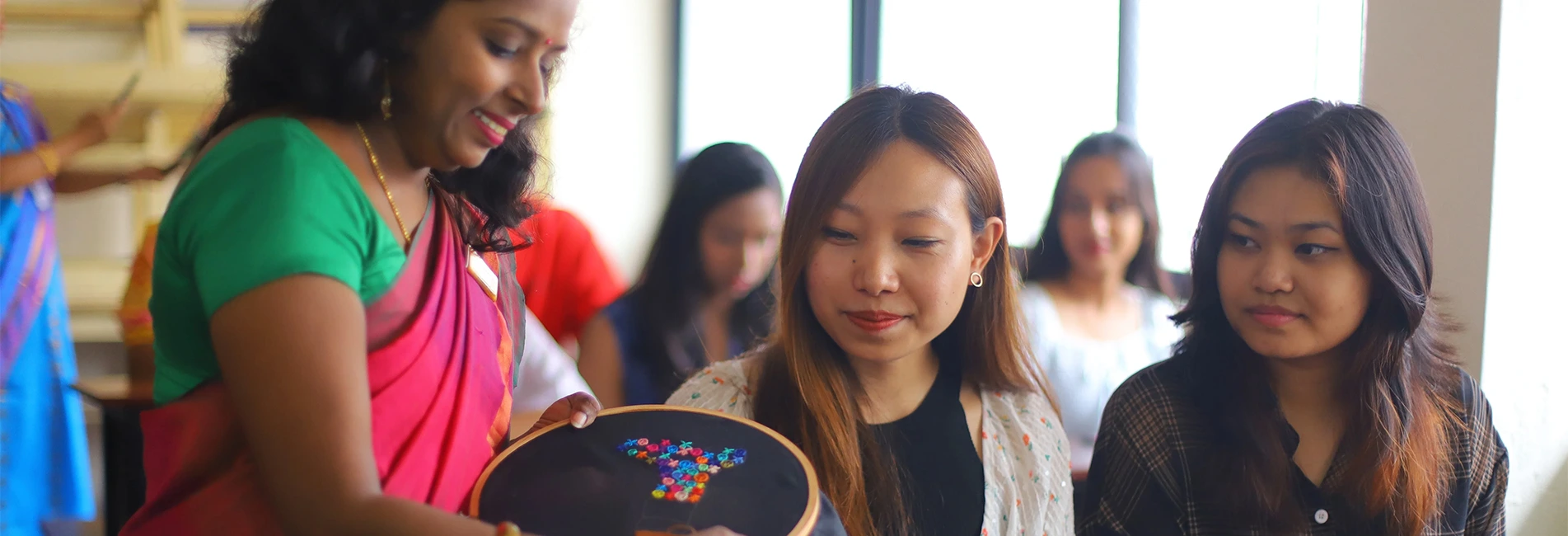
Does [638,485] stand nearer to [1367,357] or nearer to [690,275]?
[1367,357]

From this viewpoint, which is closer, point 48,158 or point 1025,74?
point 48,158

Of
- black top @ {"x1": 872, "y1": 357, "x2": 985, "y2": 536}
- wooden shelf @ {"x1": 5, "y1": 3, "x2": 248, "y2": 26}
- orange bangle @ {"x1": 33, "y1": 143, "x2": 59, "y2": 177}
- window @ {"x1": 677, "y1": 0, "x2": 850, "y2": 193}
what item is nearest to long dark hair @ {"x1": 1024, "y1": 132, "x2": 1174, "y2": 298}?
black top @ {"x1": 872, "y1": 357, "x2": 985, "y2": 536}

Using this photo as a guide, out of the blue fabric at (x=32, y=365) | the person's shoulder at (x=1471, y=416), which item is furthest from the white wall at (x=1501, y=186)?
the blue fabric at (x=32, y=365)

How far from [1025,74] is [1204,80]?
0.69 metres

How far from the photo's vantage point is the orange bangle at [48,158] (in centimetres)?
194

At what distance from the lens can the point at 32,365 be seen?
2045 millimetres

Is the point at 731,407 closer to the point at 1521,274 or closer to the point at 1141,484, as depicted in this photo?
the point at 1141,484

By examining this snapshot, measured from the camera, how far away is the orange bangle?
1.94 metres

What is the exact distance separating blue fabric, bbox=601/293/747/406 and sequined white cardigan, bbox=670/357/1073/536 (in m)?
0.80

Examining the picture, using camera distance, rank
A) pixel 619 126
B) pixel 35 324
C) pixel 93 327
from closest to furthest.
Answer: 1. pixel 35 324
2. pixel 93 327
3. pixel 619 126

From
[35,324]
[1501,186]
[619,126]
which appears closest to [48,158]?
[35,324]

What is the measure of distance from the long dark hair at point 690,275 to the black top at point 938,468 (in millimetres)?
890

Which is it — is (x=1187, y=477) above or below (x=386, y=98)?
below

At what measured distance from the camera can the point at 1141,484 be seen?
4.98 ft
